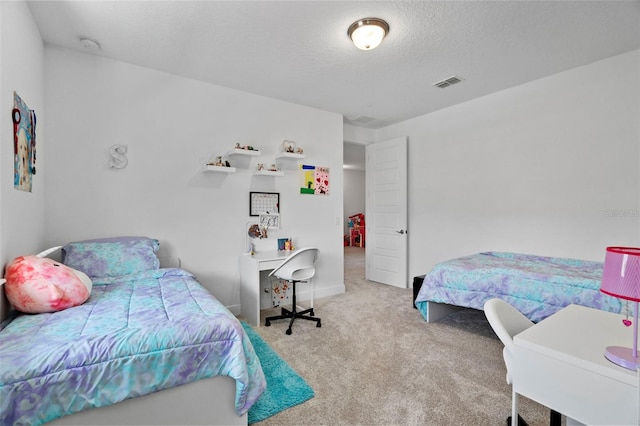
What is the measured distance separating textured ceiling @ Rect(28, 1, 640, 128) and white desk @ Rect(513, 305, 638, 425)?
213 centimetres

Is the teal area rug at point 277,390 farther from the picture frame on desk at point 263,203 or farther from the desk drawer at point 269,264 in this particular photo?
the picture frame on desk at point 263,203

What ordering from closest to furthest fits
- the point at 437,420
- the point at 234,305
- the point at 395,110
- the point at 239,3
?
the point at 437,420 < the point at 239,3 < the point at 234,305 < the point at 395,110

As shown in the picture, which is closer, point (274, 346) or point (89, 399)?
point (89, 399)

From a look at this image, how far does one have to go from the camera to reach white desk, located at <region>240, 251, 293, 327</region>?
3.12m

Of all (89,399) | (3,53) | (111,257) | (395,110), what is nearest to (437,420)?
(89,399)

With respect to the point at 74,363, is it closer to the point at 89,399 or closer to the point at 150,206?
the point at 89,399

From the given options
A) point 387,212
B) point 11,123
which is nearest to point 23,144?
point 11,123

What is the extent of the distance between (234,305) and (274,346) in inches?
39.5

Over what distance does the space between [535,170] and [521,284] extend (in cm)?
156

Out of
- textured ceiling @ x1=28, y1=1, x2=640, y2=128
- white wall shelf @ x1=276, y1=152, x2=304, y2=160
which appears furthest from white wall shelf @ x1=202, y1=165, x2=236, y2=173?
textured ceiling @ x1=28, y1=1, x2=640, y2=128

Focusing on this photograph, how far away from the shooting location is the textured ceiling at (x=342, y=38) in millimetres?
2121

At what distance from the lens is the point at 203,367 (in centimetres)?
148

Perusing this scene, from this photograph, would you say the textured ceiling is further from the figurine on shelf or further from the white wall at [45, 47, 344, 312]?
the figurine on shelf

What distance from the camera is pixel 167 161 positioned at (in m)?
3.10
